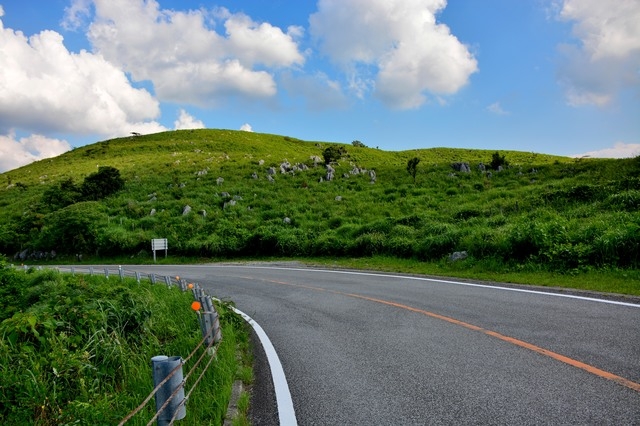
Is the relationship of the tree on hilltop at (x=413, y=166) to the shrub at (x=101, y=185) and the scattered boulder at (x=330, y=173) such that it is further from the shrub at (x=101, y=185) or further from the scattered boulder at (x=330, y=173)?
the shrub at (x=101, y=185)

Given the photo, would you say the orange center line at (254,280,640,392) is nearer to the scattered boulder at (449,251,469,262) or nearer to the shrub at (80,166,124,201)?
the scattered boulder at (449,251,469,262)

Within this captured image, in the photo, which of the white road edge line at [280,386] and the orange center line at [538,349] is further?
the orange center line at [538,349]

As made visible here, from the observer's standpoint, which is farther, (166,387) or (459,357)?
(459,357)

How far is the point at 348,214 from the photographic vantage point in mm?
27438

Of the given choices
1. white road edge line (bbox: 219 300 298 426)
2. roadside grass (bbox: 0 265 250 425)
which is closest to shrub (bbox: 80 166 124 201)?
roadside grass (bbox: 0 265 250 425)

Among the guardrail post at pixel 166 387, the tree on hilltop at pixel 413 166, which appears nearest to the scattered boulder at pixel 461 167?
the tree on hilltop at pixel 413 166

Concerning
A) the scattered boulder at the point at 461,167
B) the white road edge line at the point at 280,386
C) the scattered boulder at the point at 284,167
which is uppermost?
the scattered boulder at the point at 284,167

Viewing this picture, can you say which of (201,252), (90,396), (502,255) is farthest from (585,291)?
(201,252)

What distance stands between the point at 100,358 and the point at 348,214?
22.0 m

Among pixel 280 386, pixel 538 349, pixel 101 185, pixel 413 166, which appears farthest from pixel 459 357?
pixel 101 185

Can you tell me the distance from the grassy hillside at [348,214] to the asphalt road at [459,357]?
17.2ft

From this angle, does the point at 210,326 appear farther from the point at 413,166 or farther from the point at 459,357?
the point at 413,166

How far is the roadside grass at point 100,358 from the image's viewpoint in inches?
173

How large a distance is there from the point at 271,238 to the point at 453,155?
4775 cm
